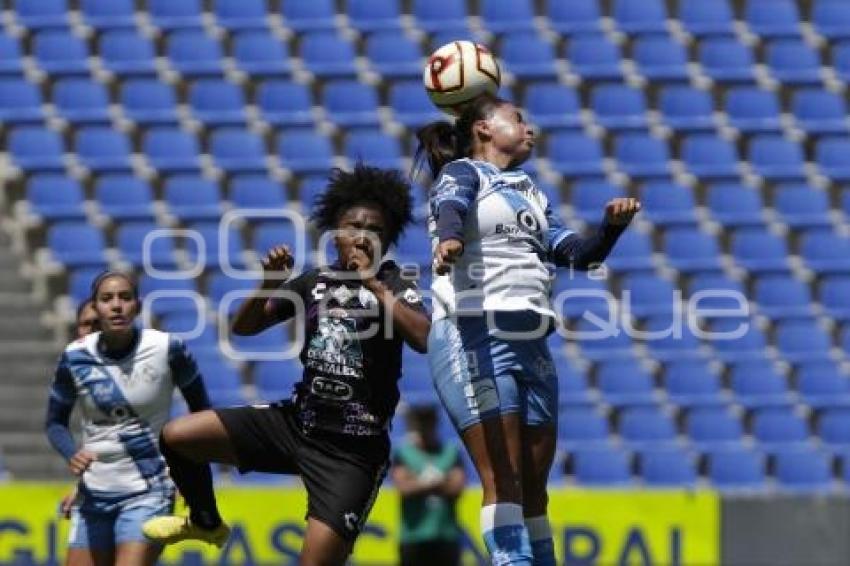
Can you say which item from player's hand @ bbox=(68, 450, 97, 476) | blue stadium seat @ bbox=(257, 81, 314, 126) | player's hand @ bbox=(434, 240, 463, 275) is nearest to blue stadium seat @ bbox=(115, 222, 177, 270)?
blue stadium seat @ bbox=(257, 81, 314, 126)

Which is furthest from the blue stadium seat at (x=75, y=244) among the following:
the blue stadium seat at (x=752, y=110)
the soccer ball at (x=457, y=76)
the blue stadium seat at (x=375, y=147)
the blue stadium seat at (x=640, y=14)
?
the soccer ball at (x=457, y=76)

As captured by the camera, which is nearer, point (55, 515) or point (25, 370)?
point (55, 515)

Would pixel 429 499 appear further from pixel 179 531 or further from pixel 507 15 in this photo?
pixel 507 15

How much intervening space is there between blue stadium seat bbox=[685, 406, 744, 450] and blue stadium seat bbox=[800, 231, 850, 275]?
200 cm

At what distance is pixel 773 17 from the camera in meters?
18.8

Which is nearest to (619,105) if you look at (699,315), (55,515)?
(699,315)

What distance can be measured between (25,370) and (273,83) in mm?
3850

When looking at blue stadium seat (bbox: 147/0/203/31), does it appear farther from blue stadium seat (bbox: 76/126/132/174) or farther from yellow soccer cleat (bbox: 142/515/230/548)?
yellow soccer cleat (bbox: 142/515/230/548)

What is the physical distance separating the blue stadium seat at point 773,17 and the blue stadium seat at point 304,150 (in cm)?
445

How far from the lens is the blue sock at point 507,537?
7.14 m

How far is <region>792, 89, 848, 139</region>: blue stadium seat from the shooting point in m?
18.0

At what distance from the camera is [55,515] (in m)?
12.8

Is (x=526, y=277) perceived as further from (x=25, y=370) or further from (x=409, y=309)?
(x=25, y=370)

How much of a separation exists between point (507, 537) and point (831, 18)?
12726 mm
